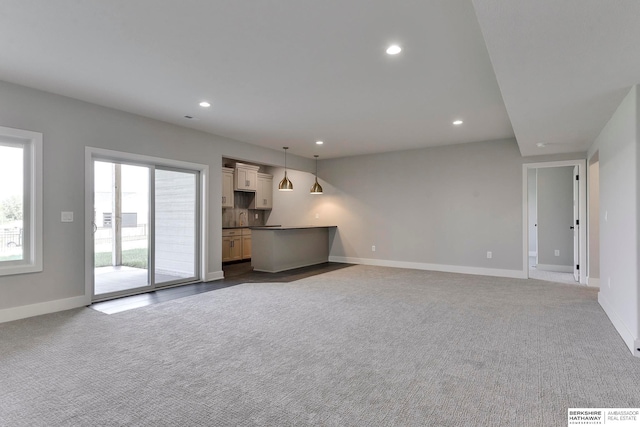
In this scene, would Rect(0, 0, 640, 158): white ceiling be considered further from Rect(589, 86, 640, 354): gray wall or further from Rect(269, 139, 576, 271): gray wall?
Rect(269, 139, 576, 271): gray wall

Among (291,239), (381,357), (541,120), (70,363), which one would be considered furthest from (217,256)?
(541,120)

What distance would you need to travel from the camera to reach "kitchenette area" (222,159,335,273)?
6.99 meters

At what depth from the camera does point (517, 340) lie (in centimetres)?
309

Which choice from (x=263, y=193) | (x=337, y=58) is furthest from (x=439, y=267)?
(x=337, y=58)

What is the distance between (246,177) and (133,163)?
3.90 meters

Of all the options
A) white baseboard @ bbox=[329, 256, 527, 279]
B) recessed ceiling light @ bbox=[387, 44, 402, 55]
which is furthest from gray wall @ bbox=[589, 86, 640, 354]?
white baseboard @ bbox=[329, 256, 527, 279]

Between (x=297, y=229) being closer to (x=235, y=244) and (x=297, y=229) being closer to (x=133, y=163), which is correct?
(x=235, y=244)

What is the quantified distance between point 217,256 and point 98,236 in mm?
1978

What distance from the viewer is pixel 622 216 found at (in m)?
3.28

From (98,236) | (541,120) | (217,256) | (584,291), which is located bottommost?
(584,291)

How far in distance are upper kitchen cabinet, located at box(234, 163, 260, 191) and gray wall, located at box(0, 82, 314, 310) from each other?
11.4ft

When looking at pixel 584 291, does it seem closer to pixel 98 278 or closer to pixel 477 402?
pixel 477 402

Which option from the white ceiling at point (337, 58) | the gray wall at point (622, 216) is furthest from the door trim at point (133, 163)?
the gray wall at point (622, 216)

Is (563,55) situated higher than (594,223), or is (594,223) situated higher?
(563,55)
